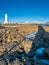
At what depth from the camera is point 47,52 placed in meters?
8.63

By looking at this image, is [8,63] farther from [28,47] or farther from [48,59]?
[28,47]

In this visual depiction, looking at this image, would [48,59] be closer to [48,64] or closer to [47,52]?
[47,52]

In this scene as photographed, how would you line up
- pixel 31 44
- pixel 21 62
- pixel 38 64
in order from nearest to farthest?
pixel 38 64 < pixel 21 62 < pixel 31 44

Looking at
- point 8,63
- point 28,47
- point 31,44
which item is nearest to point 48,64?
point 8,63

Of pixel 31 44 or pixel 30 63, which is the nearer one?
pixel 30 63

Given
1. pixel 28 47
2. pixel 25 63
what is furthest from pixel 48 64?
pixel 28 47

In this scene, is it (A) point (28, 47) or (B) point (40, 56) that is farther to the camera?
(A) point (28, 47)

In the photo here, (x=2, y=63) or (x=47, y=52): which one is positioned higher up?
(x=47, y=52)

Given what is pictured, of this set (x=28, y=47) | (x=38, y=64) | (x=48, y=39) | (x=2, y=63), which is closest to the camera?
(x=38, y=64)

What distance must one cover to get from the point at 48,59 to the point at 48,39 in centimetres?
599

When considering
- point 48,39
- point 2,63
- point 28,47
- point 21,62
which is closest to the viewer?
point 21,62

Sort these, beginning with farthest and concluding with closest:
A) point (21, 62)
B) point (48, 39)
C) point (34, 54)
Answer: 1. point (48, 39)
2. point (34, 54)
3. point (21, 62)

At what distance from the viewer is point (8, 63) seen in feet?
26.9

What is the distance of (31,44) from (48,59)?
12.8ft
